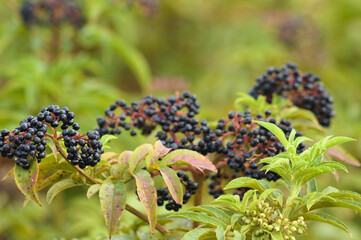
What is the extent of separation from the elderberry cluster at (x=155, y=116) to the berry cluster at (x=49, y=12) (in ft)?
7.31

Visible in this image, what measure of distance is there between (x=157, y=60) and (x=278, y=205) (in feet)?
22.1

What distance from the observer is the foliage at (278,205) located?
5.09 ft

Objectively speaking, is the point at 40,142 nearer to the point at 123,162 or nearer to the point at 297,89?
the point at 123,162

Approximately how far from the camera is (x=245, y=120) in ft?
6.20

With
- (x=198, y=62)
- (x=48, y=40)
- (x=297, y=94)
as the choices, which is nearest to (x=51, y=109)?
(x=297, y=94)

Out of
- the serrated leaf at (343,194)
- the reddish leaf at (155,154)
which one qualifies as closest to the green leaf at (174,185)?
the reddish leaf at (155,154)

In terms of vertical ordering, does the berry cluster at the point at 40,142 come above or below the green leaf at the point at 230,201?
above

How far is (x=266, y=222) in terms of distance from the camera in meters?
1.56

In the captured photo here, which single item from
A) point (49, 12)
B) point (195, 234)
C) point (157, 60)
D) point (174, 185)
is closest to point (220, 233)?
point (195, 234)

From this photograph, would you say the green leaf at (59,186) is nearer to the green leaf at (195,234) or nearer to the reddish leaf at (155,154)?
the reddish leaf at (155,154)

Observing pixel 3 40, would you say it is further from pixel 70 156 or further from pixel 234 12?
pixel 234 12

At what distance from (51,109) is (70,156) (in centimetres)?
19

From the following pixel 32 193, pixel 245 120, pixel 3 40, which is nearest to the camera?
pixel 32 193

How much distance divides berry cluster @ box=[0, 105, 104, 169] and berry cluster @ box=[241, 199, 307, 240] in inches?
22.0
